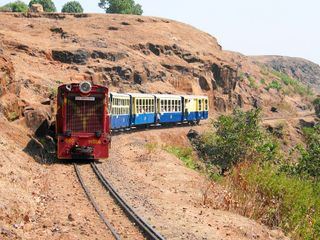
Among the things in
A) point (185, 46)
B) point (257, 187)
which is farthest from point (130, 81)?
point (257, 187)

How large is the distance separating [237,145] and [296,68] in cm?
16977

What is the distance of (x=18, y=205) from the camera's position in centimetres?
1280

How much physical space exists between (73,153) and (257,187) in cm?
850

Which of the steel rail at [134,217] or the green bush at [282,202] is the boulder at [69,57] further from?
the green bush at [282,202]

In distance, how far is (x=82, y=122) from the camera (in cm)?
2152

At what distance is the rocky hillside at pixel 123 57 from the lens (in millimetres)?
54784

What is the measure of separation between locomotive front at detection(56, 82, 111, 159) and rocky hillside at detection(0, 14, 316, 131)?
47.7 ft

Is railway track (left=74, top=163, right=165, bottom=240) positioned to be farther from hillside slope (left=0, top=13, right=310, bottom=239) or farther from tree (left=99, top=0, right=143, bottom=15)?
tree (left=99, top=0, right=143, bottom=15)

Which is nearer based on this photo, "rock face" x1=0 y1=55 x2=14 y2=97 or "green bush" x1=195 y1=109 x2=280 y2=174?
"rock face" x1=0 y1=55 x2=14 y2=97

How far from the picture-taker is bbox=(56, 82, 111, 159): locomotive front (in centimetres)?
2108

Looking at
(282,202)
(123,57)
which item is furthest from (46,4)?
(282,202)

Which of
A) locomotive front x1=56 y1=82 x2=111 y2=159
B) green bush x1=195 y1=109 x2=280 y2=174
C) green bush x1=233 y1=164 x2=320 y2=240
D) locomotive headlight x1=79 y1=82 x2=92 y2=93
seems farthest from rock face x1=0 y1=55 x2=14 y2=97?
green bush x1=233 y1=164 x2=320 y2=240

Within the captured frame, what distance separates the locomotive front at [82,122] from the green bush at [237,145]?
32.4 feet

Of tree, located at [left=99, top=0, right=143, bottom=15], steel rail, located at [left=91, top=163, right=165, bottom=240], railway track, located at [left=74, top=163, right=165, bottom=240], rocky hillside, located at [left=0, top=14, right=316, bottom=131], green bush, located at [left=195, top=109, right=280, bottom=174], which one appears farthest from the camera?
tree, located at [left=99, top=0, right=143, bottom=15]
